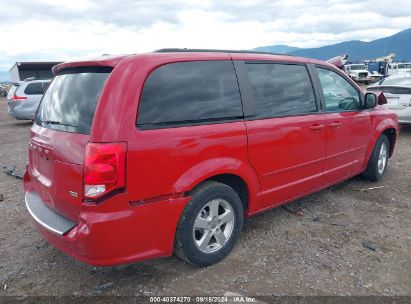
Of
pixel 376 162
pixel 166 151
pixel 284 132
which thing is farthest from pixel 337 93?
pixel 166 151

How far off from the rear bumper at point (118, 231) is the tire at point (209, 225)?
95 mm

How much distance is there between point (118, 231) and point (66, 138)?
0.78m

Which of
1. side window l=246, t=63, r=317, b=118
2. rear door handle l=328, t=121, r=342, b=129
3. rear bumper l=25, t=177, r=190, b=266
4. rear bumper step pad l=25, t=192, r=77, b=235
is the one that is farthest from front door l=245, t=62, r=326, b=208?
rear bumper step pad l=25, t=192, r=77, b=235

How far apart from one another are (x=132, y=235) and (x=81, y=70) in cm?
135

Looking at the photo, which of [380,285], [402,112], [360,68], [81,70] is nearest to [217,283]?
[380,285]

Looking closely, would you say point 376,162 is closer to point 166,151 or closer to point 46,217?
point 166,151

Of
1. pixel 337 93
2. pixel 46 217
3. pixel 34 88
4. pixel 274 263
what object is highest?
pixel 337 93

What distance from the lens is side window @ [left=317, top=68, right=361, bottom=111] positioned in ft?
A: 13.8

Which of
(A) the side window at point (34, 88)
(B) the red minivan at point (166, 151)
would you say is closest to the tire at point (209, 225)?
(B) the red minivan at point (166, 151)

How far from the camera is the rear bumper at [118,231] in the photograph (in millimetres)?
2502

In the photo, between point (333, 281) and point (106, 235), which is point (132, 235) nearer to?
point (106, 235)

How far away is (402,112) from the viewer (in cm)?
872

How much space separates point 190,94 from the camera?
9.55 feet

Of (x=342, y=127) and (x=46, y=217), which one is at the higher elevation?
(x=342, y=127)
